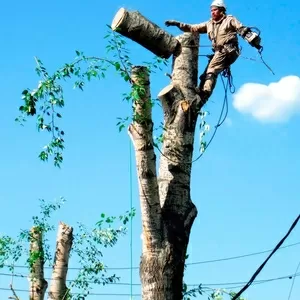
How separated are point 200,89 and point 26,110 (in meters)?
1.58

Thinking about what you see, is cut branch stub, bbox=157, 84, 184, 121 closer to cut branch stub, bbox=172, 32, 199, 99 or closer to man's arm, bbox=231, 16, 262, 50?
cut branch stub, bbox=172, 32, 199, 99

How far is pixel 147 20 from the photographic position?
22.9 feet

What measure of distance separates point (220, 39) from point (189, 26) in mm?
505

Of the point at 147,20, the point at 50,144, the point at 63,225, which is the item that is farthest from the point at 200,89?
the point at 63,225

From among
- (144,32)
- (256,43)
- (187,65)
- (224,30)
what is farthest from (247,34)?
(144,32)

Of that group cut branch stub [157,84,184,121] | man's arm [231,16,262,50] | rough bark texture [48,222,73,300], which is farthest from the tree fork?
rough bark texture [48,222,73,300]

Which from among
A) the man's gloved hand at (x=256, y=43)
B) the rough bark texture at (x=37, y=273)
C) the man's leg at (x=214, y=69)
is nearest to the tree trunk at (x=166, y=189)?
the man's leg at (x=214, y=69)

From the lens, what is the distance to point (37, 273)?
11.3 m

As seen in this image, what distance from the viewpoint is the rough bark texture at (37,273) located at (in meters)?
11.2

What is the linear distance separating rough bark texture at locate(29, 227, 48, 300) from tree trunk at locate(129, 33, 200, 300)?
502cm

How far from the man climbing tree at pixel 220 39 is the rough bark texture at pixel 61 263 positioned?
4.13 metres

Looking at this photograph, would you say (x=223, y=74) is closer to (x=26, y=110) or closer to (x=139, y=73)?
(x=139, y=73)

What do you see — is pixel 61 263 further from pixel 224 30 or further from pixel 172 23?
pixel 224 30

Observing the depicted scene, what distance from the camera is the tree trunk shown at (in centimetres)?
637
